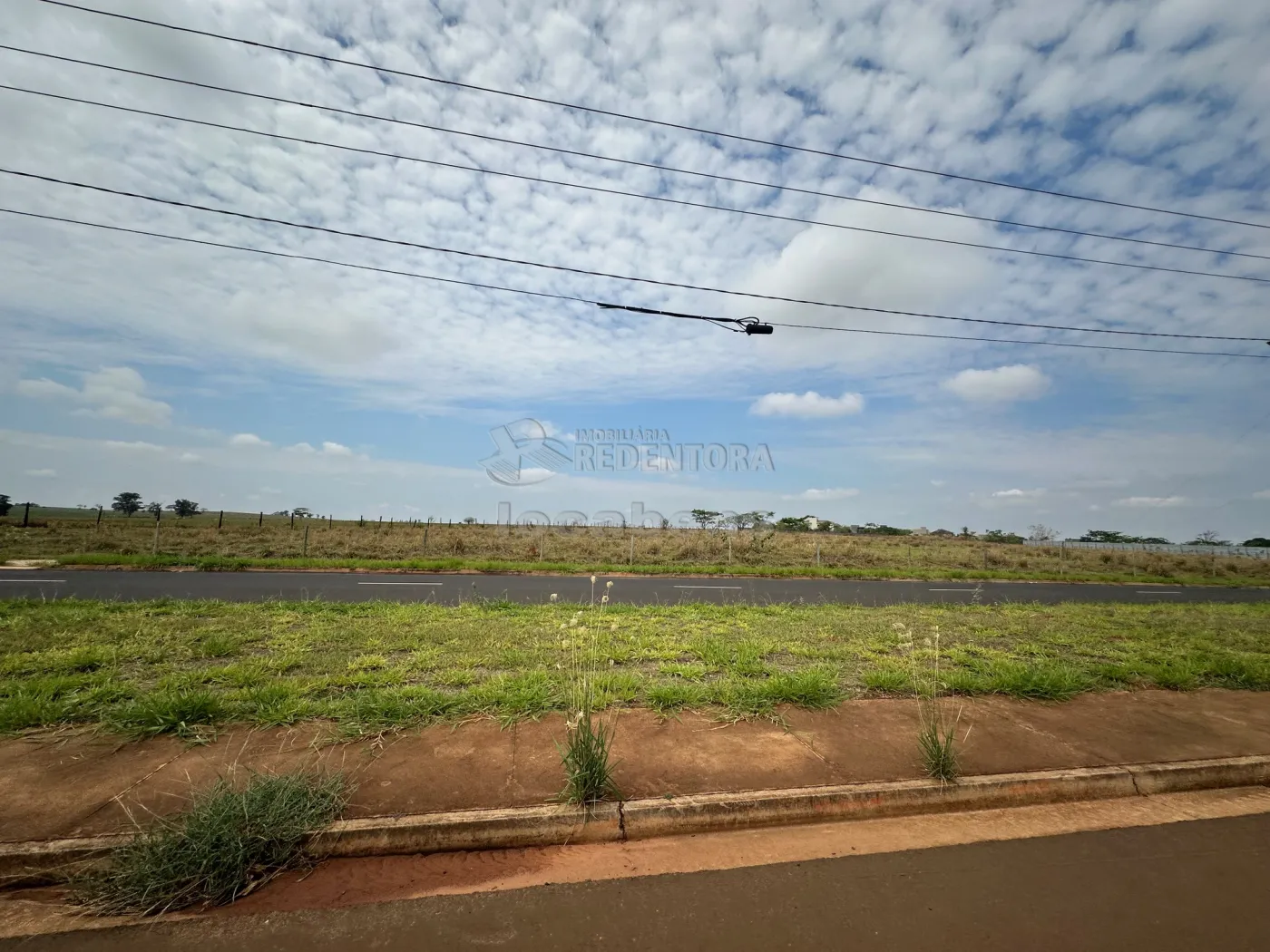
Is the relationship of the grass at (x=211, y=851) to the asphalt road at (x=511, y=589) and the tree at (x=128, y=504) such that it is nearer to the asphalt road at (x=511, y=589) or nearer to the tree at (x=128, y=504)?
the asphalt road at (x=511, y=589)

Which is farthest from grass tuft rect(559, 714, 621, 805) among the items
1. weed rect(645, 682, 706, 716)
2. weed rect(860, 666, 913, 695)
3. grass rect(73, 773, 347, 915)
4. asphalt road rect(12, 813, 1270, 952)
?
weed rect(860, 666, 913, 695)

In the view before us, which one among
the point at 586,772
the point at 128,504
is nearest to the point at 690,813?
the point at 586,772

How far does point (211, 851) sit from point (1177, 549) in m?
70.6

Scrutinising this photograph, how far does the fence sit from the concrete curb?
44338 mm

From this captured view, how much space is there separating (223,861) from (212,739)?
1.72 meters

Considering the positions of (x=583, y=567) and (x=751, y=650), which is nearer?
(x=751, y=650)

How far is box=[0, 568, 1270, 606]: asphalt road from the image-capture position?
1135 centimetres

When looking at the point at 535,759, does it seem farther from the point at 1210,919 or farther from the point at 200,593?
the point at 200,593

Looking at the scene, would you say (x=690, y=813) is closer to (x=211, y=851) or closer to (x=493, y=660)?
(x=211, y=851)

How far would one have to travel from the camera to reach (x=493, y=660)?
20.5 feet

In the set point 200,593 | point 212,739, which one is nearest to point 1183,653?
point 212,739

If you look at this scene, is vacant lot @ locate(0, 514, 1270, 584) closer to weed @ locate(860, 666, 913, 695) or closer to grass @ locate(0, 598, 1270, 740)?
grass @ locate(0, 598, 1270, 740)

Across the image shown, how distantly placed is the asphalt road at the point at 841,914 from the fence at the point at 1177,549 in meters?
45.9

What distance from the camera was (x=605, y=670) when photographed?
5.94 m
